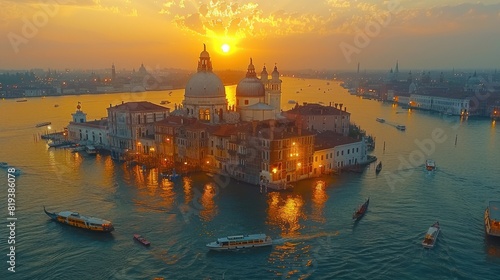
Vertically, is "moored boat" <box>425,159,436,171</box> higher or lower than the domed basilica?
lower

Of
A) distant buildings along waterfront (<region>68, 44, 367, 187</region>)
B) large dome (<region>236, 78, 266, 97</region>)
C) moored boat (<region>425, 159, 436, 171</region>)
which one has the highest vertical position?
large dome (<region>236, 78, 266, 97</region>)

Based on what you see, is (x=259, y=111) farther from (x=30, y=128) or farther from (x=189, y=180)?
(x=30, y=128)

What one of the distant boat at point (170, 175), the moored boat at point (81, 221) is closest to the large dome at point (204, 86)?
the distant boat at point (170, 175)

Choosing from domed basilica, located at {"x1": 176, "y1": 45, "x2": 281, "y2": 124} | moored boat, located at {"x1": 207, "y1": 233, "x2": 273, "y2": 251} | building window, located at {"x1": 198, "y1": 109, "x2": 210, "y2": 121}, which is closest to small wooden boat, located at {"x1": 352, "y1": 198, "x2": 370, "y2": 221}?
moored boat, located at {"x1": 207, "y1": 233, "x2": 273, "y2": 251}

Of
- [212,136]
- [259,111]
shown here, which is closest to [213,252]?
[212,136]

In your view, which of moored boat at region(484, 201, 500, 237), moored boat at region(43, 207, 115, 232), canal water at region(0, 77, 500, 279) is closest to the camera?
canal water at region(0, 77, 500, 279)

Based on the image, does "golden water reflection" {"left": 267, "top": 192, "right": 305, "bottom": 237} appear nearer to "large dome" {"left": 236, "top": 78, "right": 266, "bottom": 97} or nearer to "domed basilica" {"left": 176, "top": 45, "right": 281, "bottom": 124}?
"domed basilica" {"left": 176, "top": 45, "right": 281, "bottom": 124}

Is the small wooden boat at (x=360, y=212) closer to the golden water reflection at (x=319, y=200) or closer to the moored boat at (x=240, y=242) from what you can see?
the golden water reflection at (x=319, y=200)
